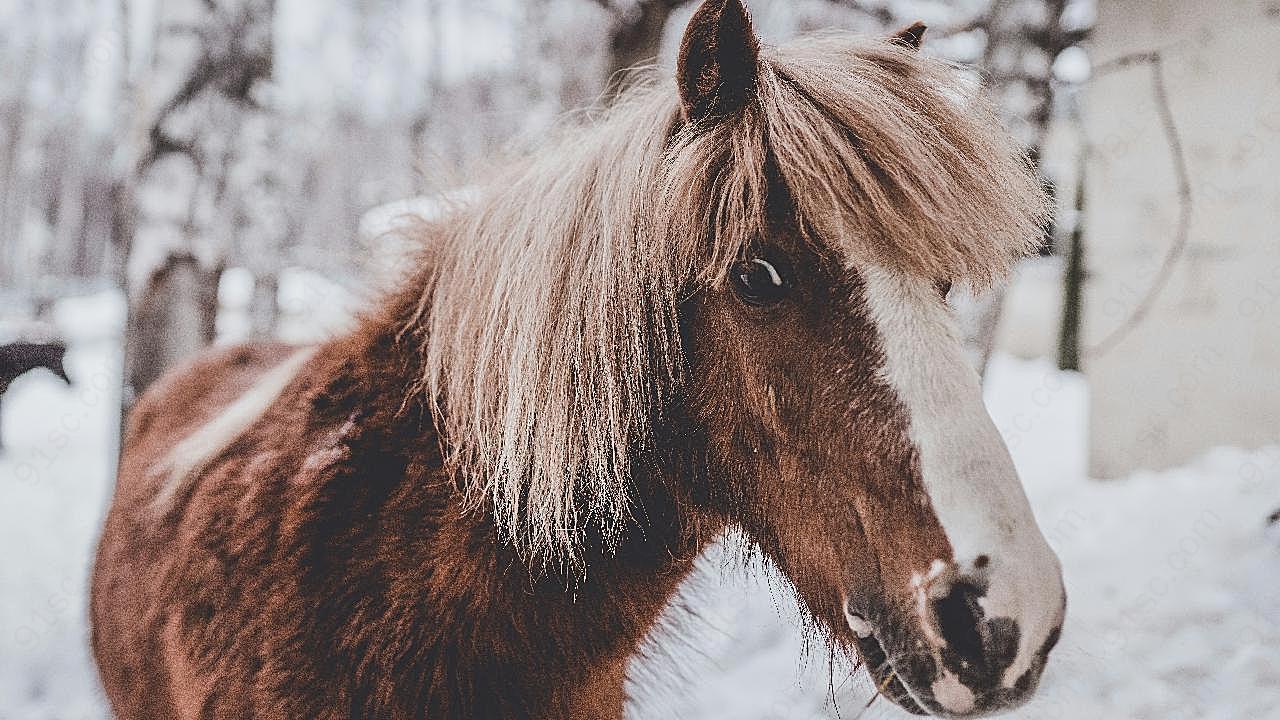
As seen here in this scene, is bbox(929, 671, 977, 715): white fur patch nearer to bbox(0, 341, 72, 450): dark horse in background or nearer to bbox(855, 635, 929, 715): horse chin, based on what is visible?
bbox(855, 635, 929, 715): horse chin

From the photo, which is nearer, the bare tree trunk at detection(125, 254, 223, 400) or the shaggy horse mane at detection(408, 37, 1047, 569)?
the shaggy horse mane at detection(408, 37, 1047, 569)

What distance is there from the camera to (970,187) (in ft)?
3.88

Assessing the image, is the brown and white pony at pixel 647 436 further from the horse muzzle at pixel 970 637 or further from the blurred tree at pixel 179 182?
the blurred tree at pixel 179 182

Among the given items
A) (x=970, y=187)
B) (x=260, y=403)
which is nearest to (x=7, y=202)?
(x=260, y=403)

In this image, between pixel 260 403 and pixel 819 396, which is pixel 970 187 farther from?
pixel 260 403

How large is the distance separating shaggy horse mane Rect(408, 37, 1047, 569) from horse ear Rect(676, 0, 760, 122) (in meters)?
0.02

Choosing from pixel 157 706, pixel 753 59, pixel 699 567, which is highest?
pixel 753 59

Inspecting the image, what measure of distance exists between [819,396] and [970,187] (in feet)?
1.36

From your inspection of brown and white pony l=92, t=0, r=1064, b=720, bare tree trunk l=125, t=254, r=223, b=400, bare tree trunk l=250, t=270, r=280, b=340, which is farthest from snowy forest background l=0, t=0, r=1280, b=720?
bare tree trunk l=250, t=270, r=280, b=340

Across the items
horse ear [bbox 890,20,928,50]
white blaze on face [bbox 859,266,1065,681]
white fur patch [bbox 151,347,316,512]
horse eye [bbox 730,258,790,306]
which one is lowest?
white fur patch [bbox 151,347,316,512]

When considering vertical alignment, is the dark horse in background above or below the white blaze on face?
below

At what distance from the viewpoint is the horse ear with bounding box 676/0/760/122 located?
3.69 ft

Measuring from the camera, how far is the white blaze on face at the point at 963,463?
36.4 inches

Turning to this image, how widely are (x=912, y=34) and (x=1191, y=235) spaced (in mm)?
3294
